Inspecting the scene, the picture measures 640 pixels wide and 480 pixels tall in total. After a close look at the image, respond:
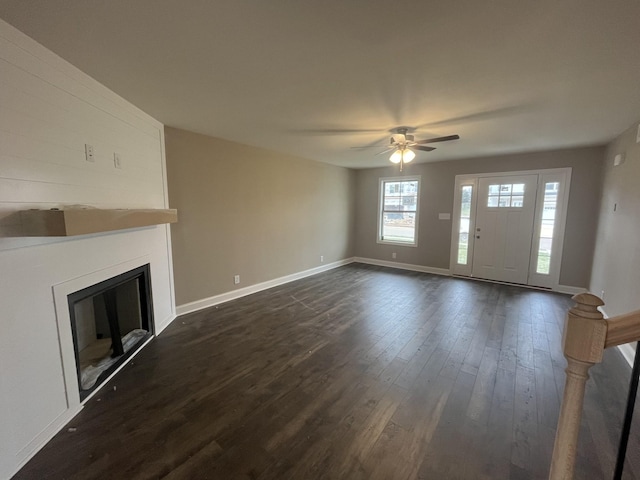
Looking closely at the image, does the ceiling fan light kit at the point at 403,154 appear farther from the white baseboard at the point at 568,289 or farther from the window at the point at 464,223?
the white baseboard at the point at 568,289

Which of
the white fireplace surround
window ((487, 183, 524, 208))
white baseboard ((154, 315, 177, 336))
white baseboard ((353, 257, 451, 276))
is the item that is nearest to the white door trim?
window ((487, 183, 524, 208))

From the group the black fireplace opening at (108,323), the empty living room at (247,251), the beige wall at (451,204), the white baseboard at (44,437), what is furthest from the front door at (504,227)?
the white baseboard at (44,437)

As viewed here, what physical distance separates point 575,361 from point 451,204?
216 inches

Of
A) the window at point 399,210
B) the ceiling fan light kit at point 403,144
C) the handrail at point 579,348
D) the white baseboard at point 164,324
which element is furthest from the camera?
the window at point 399,210

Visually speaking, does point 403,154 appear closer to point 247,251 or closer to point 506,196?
point 247,251

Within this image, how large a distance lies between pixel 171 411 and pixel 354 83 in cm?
287

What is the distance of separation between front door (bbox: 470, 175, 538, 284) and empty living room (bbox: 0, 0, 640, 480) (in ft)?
2.72

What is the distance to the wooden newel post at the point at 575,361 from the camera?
0.80 meters

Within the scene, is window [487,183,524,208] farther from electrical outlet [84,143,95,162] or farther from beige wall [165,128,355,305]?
electrical outlet [84,143,95,162]

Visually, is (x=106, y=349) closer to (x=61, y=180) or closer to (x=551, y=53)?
(x=61, y=180)

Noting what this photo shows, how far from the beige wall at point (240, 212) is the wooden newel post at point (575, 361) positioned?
3.80 metres

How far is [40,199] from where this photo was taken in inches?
69.1

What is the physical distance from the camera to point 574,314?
822 millimetres

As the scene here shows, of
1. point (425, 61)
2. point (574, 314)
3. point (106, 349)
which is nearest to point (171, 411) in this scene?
point (106, 349)
